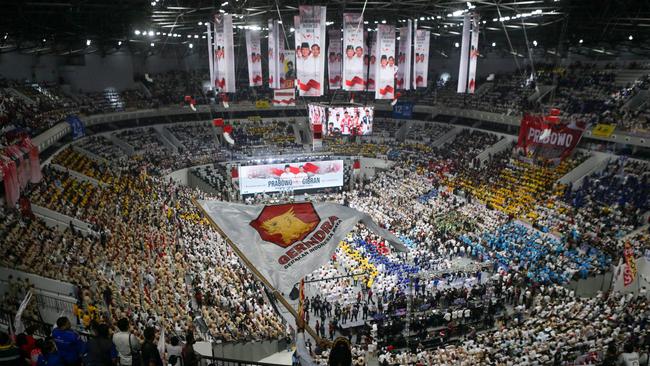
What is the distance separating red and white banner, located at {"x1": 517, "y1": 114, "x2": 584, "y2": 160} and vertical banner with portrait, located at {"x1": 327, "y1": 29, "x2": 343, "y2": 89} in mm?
13951

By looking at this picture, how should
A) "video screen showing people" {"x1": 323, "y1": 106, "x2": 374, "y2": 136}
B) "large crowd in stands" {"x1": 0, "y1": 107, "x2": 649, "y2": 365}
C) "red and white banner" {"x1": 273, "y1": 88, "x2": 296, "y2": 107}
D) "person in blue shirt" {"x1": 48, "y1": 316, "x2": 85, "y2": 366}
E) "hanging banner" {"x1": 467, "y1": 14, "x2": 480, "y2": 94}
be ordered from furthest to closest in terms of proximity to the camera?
"red and white banner" {"x1": 273, "y1": 88, "x2": 296, "y2": 107} → "video screen showing people" {"x1": 323, "y1": 106, "x2": 374, "y2": 136} → "hanging banner" {"x1": 467, "y1": 14, "x2": 480, "y2": 94} → "large crowd in stands" {"x1": 0, "y1": 107, "x2": 649, "y2": 365} → "person in blue shirt" {"x1": 48, "y1": 316, "x2": 85, "y2": 366}

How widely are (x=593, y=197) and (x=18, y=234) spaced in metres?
28.6

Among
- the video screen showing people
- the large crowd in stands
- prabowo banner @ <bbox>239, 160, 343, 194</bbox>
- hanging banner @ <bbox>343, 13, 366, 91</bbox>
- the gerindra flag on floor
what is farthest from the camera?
prabowo banner @ <bbox>239, 160, 343, 194</bbox>

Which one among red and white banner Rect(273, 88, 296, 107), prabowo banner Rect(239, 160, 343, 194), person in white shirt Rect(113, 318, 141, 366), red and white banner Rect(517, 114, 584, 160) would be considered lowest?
prabowo banner Rect(239, 160, 343, 194)

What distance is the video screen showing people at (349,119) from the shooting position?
33.7 metres

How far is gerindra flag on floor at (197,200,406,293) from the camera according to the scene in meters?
7.09

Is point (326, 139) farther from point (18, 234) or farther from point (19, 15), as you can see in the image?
point (18, 234)

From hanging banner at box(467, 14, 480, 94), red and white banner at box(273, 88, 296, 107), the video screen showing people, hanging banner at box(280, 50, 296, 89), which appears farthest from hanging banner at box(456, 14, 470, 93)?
red and white banner at box(273, 88, 296, 107)

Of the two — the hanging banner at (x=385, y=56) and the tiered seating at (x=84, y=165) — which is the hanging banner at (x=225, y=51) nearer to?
the hanging banner at (x=385, y=56)

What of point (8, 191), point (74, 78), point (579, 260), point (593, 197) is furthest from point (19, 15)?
point (593, 197)

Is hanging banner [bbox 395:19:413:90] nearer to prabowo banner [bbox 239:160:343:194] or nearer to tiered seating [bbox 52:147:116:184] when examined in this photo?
prabowo banner [bbox 239:160:343:194]

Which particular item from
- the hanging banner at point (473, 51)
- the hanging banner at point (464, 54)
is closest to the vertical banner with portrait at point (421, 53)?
the hanging banner at point (464, 54)

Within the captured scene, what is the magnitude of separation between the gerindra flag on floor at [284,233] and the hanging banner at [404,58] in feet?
79.0

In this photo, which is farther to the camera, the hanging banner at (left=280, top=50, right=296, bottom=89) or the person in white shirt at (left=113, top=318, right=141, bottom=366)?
the hanging banner at (left=280, top=50, right=296, bottom=89)
